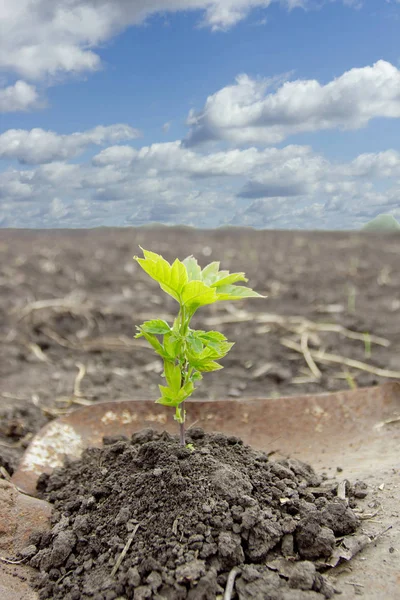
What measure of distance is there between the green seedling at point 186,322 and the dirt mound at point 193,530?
0.23 metres

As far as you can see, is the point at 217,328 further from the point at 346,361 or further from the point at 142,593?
the point at 142,593

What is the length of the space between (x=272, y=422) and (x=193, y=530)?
1173 millimetres

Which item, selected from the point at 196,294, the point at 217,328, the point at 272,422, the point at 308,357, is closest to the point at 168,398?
the point at 196,294

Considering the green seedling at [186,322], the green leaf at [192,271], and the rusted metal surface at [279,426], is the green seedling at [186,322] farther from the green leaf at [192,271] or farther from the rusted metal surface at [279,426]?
the rusted metal surface at [279,426]

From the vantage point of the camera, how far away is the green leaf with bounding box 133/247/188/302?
1.58 m

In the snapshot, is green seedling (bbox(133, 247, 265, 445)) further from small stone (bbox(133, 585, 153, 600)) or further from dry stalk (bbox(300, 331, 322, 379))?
dry stalk (bbox(300, 331, 322, 379))

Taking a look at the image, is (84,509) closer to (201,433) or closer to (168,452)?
(168,452)

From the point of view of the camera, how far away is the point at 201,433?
2.04 meters

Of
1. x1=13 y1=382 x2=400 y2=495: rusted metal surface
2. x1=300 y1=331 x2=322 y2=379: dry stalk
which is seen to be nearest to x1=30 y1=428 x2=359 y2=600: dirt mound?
x1=13 y1=382 x2=400 y2=495: rusted metal surface

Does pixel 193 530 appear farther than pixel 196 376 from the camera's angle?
No

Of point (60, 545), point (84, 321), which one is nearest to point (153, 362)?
point (84, 321)

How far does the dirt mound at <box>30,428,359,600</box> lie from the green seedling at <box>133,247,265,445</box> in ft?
0.77

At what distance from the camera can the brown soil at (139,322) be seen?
3.73 m

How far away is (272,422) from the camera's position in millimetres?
2635
